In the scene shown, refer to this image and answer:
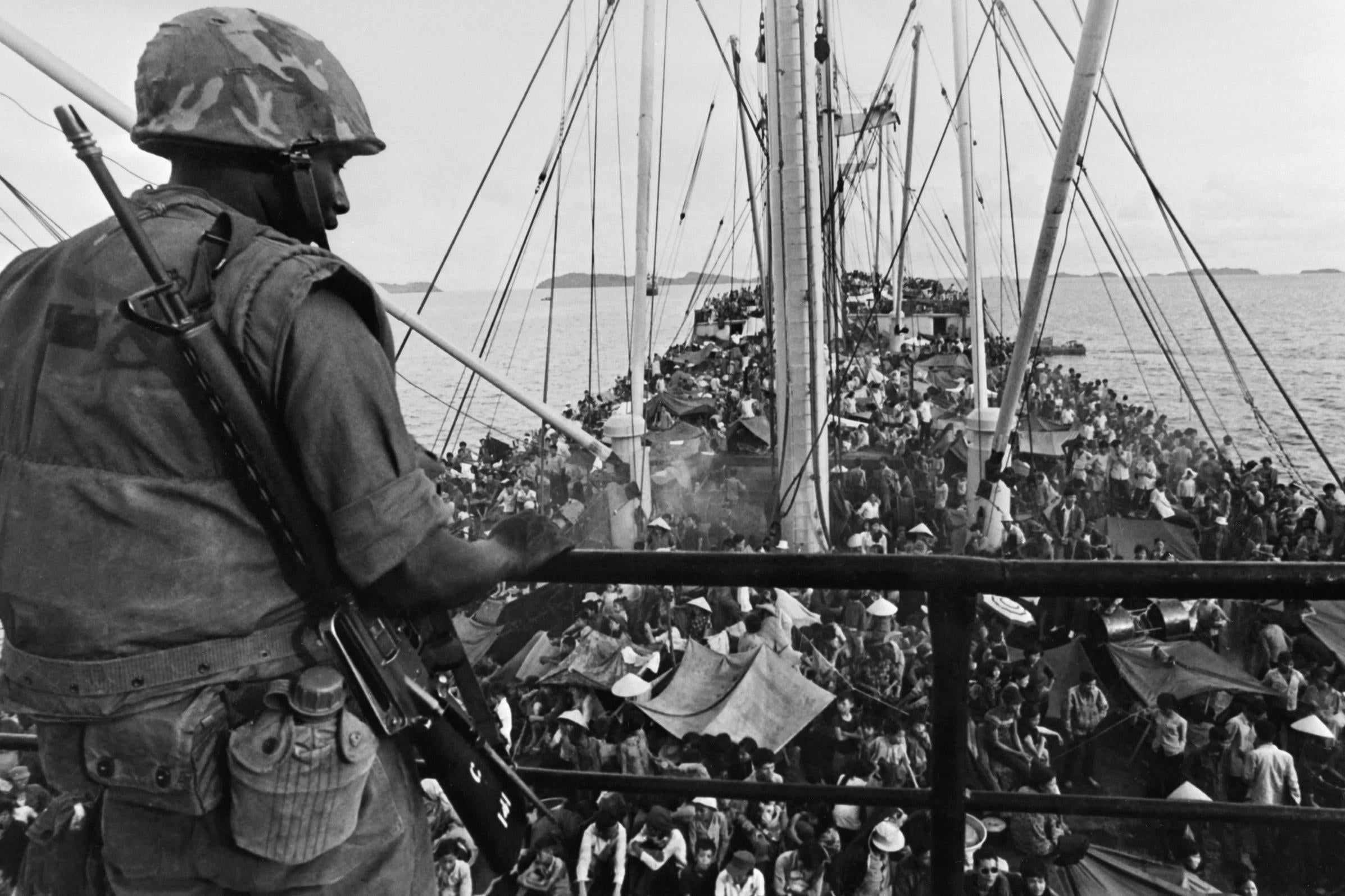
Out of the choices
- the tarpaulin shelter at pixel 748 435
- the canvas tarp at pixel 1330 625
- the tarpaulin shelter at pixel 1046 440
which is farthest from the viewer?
the tarpaulin shelter at pixel 748 435

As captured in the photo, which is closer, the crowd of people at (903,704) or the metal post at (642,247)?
the crowd of people at (903,704)

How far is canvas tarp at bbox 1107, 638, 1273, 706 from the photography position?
357 inches

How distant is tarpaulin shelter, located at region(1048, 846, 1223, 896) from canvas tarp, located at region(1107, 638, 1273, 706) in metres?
3.35

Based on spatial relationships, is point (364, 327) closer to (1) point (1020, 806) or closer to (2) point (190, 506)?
(2) point (190, 506)

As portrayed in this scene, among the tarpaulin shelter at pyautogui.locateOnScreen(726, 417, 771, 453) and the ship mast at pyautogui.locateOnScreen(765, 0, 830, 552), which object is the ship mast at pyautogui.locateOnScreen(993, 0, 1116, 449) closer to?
the ship mast at pyautogui.locateOnScreen(765, 0, 830, 552)

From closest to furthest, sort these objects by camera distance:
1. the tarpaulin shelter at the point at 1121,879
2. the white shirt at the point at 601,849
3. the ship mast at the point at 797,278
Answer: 1. the tarpaulin shelter at the point at 1121,879
2. the white shirt at the point at 601,849
3. the ship mast at the point at 797,278

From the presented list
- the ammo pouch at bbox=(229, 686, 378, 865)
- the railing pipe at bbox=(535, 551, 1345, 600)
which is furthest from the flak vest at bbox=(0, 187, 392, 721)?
the railing pipe at bbox=(535, 551, 1345, 600)

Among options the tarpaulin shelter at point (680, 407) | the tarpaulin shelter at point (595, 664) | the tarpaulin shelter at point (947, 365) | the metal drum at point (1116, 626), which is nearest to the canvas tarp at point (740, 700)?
the tarpaulin shelter at point (595, 664)

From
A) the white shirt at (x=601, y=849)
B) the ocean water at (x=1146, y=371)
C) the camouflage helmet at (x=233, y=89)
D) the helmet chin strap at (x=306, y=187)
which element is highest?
the camouflage helmet at (x=233, y=89)

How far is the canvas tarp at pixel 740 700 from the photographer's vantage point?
8977mm

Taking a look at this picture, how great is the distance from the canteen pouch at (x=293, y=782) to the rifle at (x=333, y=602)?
0.11m

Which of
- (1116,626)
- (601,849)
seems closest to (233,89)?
(601,849)

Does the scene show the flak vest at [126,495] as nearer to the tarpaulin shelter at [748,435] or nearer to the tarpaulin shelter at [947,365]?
the tarpaulin shelter at [748,435]

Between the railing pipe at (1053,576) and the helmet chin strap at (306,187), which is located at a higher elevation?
the helmet chin strap at (306,187)
